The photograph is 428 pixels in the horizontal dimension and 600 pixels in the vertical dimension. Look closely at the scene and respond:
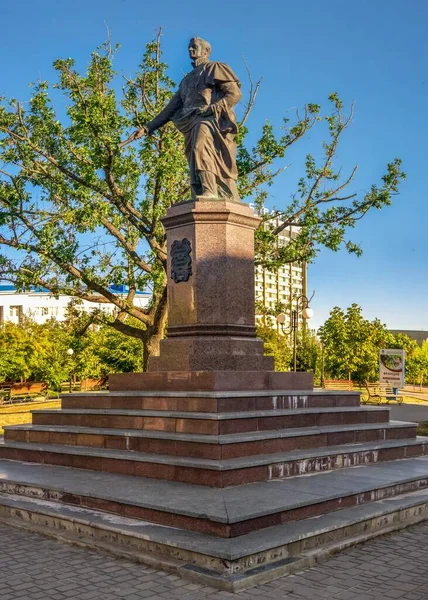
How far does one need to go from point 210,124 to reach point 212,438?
5394 mm

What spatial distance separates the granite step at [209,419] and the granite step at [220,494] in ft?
2.73

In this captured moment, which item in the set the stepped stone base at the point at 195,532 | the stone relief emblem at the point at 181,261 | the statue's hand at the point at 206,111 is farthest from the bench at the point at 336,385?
the stepped stone base at the point at 195,532

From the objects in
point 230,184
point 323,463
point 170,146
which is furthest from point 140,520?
point 170,146

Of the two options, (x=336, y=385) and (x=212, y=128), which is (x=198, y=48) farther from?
(x=336, y=385)

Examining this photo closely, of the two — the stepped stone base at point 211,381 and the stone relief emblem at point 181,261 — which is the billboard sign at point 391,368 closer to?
the stepped stone base at point 211,381

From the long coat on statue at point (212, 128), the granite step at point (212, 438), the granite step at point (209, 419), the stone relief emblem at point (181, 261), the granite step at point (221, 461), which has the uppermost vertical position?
the long coat on statue at point (212, 128)

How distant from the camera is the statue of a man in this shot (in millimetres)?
10805

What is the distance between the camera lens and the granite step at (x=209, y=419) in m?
8.08

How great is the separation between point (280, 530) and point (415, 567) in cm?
119

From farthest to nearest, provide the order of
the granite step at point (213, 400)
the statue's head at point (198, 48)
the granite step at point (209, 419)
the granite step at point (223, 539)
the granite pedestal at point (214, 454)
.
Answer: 1. the statue's head at point (198, 48)
2. the granite step at point (213, 400)
3. the granite step at point (209, 419)
4. the granite pedestal at point (214, 454)
5. the granite step at point (223, 539)

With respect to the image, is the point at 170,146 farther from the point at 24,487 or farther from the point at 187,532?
the point at 187,532

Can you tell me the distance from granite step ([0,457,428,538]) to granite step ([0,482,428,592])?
0.09m

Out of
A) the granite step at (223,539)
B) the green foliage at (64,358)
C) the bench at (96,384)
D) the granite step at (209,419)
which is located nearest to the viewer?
the granite step at (223,539)

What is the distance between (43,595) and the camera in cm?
524
